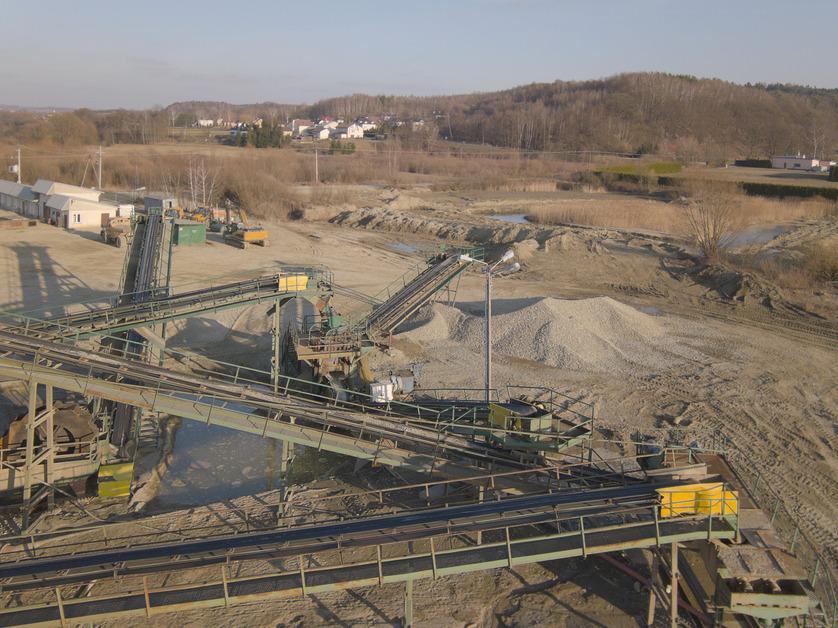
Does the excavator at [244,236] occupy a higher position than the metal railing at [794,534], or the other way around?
the excavator at [244,236]

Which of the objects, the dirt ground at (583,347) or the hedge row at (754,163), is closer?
the dirt ground at (583,347)

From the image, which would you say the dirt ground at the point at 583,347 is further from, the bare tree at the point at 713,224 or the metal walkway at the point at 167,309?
the metal walkway at the point at 167,309

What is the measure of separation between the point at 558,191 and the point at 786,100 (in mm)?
104918

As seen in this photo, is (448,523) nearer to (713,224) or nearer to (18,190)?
(713,224)

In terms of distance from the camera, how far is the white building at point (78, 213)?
4931cm

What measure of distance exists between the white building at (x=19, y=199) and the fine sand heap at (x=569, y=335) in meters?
39.6

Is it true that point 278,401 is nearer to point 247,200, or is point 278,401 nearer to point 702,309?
point 702,309

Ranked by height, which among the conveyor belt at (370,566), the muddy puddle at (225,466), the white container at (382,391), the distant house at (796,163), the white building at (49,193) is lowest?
A: the muddy puddle at (225,466)

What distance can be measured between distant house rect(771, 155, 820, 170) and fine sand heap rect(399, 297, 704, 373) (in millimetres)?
83187

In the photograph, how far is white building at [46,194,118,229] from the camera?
4931 cm

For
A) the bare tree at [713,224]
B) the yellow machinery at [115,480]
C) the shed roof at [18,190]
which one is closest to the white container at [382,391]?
the yellow machinery at [115,480]

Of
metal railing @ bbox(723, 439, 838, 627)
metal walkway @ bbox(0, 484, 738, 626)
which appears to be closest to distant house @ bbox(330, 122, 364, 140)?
metal railing @ bbox(723, 439, 838, 627)

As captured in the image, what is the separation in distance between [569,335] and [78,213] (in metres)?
38.7

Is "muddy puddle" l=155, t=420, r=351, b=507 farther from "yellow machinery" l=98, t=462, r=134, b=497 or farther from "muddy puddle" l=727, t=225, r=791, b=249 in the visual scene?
"muddy puddle" l=727, t=225, r=791, b=249
